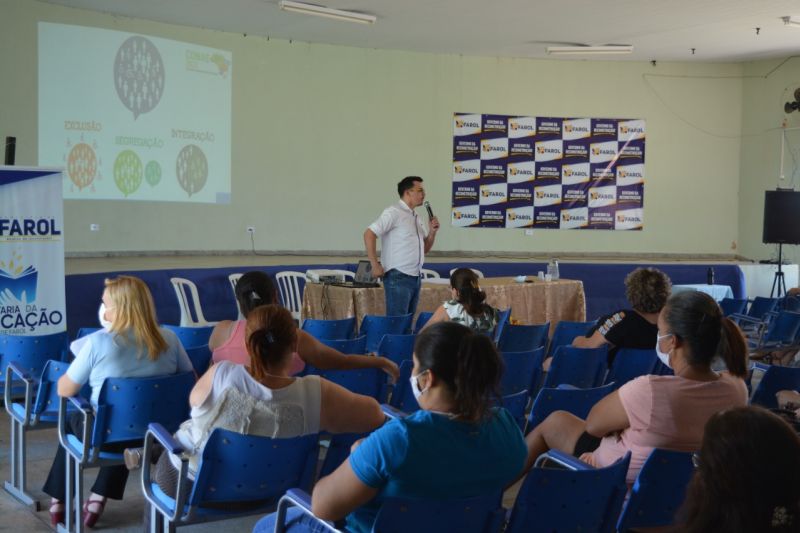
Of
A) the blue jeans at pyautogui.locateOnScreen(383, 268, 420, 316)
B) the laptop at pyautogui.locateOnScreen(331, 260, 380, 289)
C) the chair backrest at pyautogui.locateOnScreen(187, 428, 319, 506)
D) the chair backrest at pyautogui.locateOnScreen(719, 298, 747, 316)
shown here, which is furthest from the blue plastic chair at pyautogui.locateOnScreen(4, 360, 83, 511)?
the chair backrest at pyautogui.locateOnScreen(719, 298, 747, 316)

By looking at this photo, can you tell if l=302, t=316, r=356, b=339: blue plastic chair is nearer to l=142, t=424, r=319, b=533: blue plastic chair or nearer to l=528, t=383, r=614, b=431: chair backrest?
l=528, t=383, r=614, b=431: chair backrest

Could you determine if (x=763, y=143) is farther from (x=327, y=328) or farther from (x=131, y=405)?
(x=131, y=405)

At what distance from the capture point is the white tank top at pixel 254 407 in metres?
2.68

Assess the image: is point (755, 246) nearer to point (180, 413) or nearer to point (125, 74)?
point (125, 74)

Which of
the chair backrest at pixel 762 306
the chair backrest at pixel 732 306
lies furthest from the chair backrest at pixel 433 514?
the chair backrest at pixel 762 306

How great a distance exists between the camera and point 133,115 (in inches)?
433

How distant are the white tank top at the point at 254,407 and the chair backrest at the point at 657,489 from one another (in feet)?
3.15

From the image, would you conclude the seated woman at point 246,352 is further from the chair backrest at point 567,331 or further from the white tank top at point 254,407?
the chair backrest at point 567,331

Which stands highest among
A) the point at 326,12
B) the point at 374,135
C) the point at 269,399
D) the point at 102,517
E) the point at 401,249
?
the point at 326,12

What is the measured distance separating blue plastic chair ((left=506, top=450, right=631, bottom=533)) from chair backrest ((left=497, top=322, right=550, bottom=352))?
119 inches

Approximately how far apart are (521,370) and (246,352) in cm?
146

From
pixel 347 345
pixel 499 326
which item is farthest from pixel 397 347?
pixel 499 326

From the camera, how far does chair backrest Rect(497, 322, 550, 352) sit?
552 centimetres

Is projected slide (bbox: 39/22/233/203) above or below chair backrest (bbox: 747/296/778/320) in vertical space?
above
